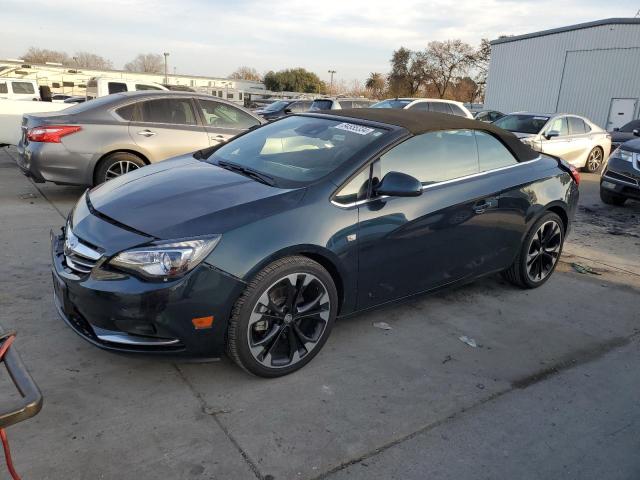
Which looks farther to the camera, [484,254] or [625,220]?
[625,220]

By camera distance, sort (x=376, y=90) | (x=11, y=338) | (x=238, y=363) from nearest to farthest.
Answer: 1. (x=11, y=338)
2. (x=238, y=363)
3. (x=376, y=90)

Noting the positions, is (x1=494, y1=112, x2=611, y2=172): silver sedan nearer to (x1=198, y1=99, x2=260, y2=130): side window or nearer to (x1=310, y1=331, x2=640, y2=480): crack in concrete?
(x1=198, y1=99, x2=260, y2=130): side window

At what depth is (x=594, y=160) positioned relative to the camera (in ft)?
41.9

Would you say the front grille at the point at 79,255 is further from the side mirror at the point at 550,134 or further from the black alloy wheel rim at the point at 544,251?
the side mirror at the point at 550,134

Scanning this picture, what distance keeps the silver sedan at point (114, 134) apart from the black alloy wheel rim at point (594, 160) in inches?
371

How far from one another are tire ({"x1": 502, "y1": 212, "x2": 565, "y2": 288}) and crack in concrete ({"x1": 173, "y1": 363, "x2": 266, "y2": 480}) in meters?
2.91

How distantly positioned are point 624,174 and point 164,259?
311 inches

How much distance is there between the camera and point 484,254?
158 inches

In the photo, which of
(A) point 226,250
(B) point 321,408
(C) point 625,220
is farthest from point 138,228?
(C) point 625,220

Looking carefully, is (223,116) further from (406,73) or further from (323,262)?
(406,73)

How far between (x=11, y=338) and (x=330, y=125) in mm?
2724

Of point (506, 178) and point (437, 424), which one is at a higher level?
point (506, 178)

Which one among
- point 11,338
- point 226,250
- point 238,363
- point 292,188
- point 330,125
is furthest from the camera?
point 330,125

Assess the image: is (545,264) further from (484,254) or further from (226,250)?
(226,250)
